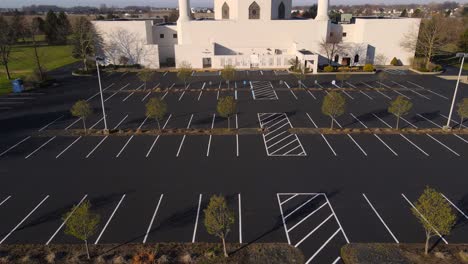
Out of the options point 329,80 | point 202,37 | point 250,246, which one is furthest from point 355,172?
point 202,37

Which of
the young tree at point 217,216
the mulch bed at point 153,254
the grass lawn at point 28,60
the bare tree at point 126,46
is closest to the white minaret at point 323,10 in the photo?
the bare tree at point 126,46

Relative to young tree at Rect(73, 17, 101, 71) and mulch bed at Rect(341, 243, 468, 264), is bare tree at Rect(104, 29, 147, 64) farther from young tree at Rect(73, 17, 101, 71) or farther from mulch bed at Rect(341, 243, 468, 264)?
mulch bed at Rect(341, 243, 468, 264)

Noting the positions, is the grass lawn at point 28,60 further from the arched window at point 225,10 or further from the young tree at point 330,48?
the young tree at point 330,48

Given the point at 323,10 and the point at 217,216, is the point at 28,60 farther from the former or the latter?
the point at 217,216

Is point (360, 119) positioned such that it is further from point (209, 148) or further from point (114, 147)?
point (114, 147)

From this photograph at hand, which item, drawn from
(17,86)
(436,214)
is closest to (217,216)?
(436,214)

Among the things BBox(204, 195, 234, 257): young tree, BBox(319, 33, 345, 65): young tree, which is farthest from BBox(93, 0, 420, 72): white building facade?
BBox(204, 195, 234, 257): young tree
